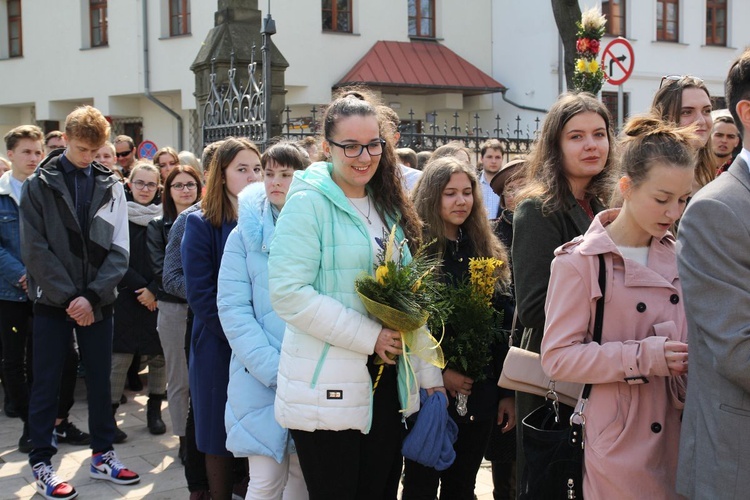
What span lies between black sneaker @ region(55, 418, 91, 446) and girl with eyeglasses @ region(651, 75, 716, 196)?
15.5 ft

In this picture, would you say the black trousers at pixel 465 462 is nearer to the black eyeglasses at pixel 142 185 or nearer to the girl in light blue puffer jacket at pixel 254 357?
the girl in light blue puffer jacket at pixel 254 357

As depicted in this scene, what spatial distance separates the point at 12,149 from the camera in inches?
265

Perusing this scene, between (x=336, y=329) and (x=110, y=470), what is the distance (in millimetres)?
3014

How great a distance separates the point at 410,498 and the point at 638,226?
176 centimetres

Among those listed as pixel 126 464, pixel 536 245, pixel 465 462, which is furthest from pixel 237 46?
pixel 536 245

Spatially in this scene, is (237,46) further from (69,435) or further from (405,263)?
(405,263)

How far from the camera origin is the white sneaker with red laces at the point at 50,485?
5.23 metres

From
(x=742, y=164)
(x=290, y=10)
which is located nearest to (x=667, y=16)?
(x=290, y=10)

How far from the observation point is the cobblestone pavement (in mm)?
5438

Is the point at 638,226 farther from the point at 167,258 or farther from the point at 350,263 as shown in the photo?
the point at 167,258

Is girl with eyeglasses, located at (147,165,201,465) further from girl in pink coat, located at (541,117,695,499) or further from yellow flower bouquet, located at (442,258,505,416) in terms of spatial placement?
girl in pink coat, located at (541,117,695,499)

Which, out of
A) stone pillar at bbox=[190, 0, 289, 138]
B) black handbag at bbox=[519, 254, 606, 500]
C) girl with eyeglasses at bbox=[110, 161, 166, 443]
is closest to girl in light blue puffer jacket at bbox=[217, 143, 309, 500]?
black handbag at bbox=[519, 254, 606, 500]

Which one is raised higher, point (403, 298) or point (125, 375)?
Answer: point (403, 298)

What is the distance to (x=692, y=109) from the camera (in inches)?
169
